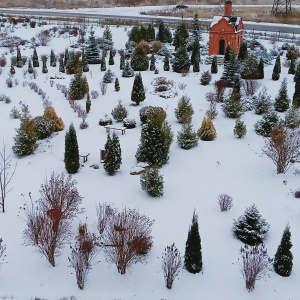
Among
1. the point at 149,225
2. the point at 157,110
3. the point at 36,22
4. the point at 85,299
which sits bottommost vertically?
the point at 85,299

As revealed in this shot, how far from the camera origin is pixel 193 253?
13.4 meters

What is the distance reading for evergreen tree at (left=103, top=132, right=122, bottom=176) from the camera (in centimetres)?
1897

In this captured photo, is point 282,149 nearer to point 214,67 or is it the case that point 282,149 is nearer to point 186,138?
point 186,138

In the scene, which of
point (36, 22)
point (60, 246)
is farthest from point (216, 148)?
point (36, 22)

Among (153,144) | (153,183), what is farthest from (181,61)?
(153,183)

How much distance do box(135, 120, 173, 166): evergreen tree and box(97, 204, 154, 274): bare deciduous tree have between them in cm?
572

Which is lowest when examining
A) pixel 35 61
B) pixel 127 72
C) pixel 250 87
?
pixel 250 87

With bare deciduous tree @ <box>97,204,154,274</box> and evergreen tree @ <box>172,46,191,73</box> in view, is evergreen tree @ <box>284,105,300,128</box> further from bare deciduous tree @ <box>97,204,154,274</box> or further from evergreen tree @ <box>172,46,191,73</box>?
evergreen tree @ <box>172,46,191,73</box>

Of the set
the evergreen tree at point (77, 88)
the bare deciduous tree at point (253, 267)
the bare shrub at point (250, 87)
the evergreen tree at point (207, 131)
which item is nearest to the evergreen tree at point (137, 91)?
the evergreen tree at point (77, 88)

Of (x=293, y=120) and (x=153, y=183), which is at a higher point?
(x=293, y=120)

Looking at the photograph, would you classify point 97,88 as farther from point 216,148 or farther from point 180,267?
point 180,267

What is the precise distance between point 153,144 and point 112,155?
2100 mm

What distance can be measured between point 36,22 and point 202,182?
143ft

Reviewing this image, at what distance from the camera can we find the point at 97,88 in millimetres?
31344
